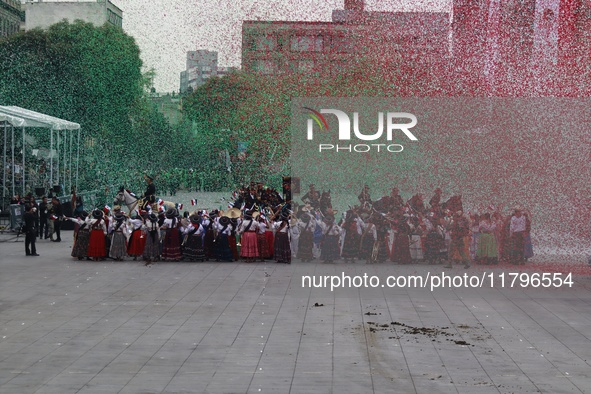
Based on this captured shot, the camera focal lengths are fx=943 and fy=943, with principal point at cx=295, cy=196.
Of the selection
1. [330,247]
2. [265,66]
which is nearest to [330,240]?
[330,247]

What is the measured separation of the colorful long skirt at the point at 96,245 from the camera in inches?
844

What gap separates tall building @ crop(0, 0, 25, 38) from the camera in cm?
7456

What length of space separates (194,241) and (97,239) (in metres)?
2.26

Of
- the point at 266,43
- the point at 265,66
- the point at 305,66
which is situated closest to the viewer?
the point at 305,66

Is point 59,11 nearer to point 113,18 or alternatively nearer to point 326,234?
point 113,18

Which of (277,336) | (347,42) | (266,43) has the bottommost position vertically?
(277,336)

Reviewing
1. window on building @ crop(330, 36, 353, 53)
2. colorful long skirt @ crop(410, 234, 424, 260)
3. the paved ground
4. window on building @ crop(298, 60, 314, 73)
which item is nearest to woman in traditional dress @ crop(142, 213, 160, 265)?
the paved ground

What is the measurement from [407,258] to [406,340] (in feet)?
28.1

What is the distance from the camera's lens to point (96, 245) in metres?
21.5

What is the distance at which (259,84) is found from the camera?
3669 cm

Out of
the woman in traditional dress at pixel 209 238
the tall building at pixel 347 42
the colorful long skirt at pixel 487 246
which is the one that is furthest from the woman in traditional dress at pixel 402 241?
the tall building at pixel 347 42

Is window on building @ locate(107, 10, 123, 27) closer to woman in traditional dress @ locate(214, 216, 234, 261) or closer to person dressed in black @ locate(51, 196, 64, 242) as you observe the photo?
person dressed in black @ locate(51, 196, 64, 242)

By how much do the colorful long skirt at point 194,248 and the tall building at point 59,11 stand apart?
204 feet

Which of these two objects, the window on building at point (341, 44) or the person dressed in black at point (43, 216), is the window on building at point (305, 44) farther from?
the person dressed in black at point (43, 216)
